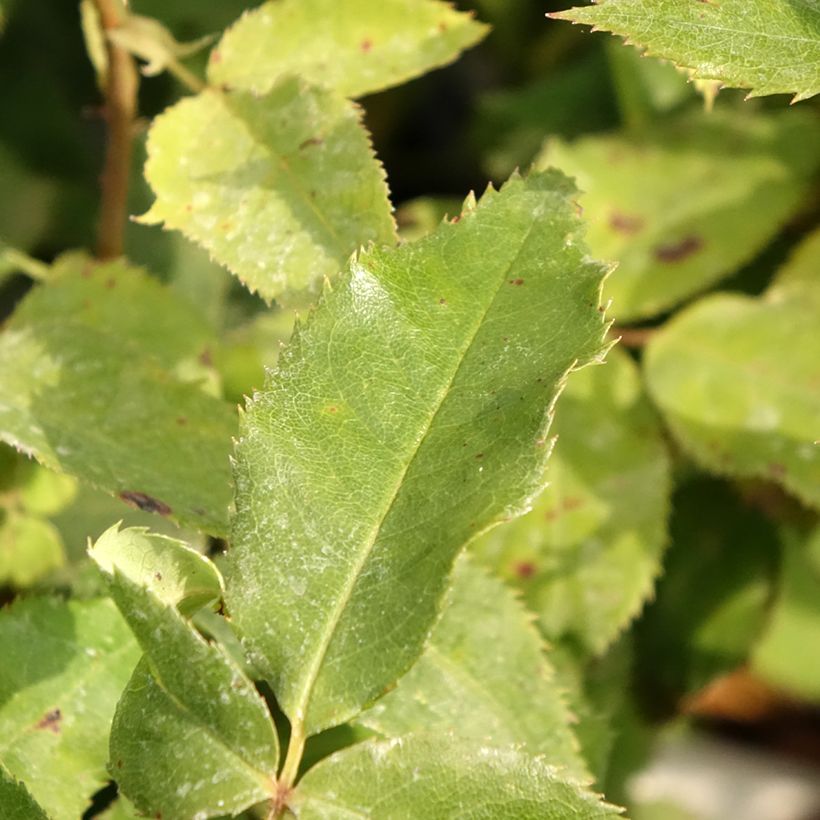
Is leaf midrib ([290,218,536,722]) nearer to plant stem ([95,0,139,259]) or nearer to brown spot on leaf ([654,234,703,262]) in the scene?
plant stem ([95,0,139,259])

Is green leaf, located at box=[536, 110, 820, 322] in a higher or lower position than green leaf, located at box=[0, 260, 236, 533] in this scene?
lower

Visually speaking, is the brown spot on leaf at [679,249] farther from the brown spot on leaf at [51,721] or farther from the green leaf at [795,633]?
the brown spot on leaf at [51,721]

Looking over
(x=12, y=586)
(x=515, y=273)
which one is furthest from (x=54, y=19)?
(x=515, y=273)

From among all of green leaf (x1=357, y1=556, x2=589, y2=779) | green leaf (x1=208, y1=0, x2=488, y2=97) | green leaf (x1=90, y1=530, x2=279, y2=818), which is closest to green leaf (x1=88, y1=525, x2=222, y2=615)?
green leaf (x1=90, y1=530, x2=279, y2=818)

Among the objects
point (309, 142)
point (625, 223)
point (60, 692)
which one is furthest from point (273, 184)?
point (625, 223)

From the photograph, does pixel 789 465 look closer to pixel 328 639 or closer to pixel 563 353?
pixel 563 353

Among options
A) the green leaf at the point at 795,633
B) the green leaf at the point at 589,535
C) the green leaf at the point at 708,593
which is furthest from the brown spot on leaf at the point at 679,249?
the green leaf at the point at 795,633
